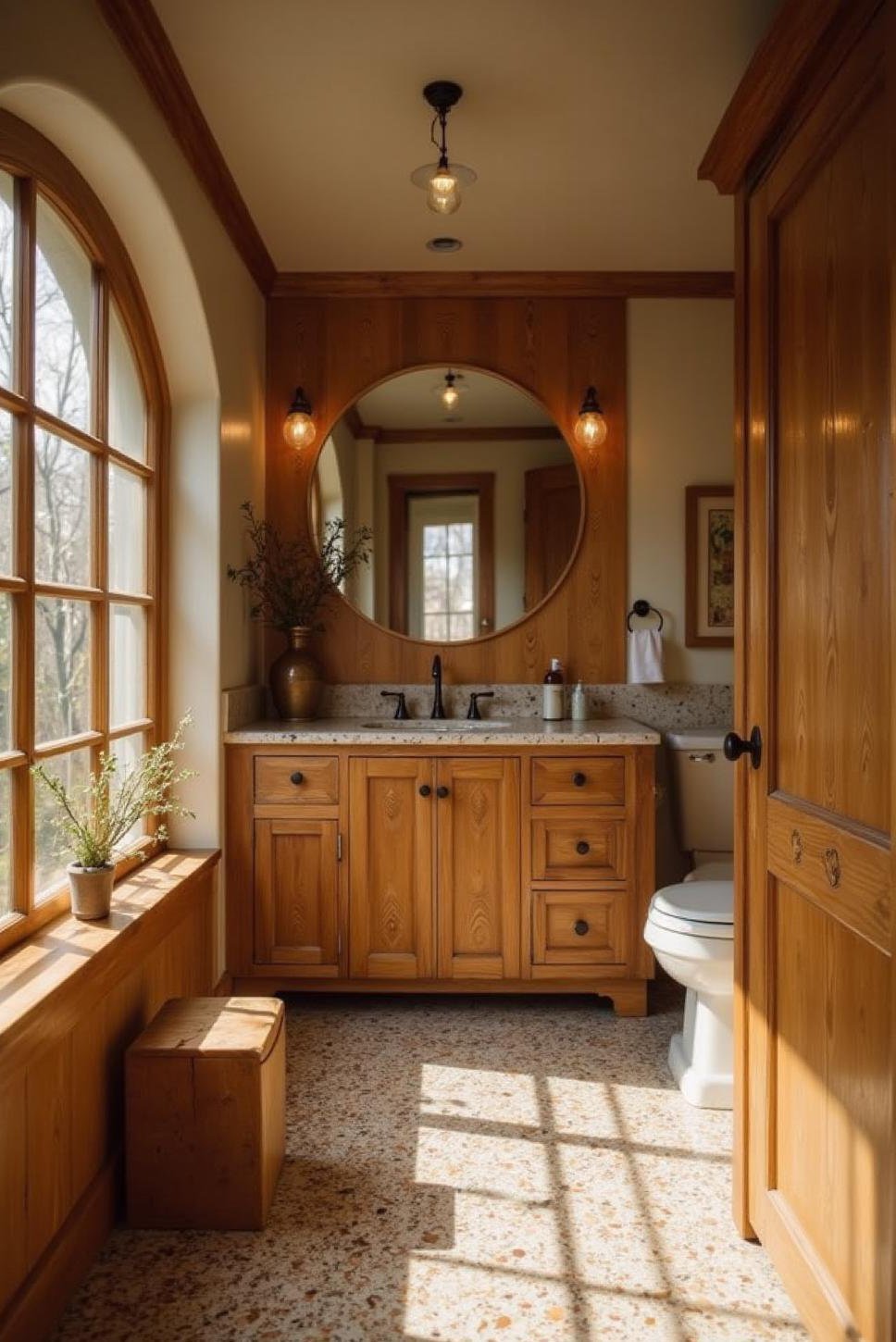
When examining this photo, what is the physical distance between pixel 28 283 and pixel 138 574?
907mm

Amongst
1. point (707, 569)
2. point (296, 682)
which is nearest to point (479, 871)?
point (296, 682)

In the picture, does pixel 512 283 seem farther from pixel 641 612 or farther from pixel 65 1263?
pixel 65 1263

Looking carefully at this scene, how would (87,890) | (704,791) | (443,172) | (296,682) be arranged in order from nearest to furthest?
(87,890) < (443,172) < (704,791) < (296,682)

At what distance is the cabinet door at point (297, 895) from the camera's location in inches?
119

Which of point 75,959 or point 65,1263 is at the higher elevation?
point 75,959

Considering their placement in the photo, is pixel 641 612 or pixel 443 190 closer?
pixel 443 190

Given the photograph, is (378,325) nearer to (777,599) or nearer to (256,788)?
(256,788)

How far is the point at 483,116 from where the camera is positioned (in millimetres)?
2492

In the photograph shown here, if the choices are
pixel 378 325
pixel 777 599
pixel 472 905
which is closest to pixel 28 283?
pixel 777 599

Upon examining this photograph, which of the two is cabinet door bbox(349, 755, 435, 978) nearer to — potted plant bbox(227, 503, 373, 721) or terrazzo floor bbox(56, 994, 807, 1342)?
terrazzo floor bbox(56, 994, 807, 1342)

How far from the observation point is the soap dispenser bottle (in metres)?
3.45

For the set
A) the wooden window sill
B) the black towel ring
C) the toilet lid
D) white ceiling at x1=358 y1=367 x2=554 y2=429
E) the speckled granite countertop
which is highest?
white ceiling at x1=358 y1=367 x2=554 y2=429

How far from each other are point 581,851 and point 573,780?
22 cm

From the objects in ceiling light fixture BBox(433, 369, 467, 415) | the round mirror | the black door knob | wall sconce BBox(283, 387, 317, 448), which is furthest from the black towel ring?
the black door knob
